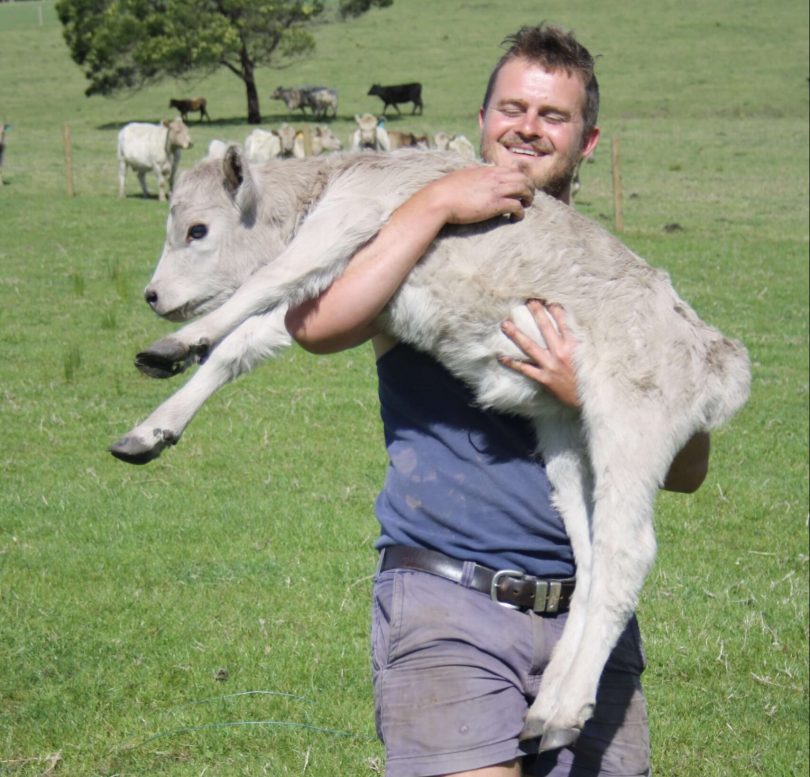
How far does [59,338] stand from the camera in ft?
37.7

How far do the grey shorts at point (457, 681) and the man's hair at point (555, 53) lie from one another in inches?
59.2

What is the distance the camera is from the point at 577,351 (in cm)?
351

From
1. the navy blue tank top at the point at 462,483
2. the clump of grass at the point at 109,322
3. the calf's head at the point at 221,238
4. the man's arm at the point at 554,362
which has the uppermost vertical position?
the calf's head at the point at 221,238

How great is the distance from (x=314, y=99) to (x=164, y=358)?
47.7m

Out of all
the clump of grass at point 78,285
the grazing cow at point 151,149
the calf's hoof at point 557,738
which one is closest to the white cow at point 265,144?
the grazing cow at point 151,149

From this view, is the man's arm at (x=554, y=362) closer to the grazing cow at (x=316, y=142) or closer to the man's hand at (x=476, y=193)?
the man's hand at (x=476, y=193)

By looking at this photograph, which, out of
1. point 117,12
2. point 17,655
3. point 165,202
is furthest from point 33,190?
point 117,12

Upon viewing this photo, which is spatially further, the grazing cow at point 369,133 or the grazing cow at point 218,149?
the grazing cow at point 369,133

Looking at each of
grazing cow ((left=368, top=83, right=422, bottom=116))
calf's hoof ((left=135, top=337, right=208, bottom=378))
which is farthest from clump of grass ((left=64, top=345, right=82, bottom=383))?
grazing cow ((left=368, top=83, right=422, bottom=116))

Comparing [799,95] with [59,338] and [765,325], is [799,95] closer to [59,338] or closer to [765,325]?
[765,325]

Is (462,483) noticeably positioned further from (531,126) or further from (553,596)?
(531,126)

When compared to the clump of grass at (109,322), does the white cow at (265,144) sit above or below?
below

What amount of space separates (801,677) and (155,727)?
323cm

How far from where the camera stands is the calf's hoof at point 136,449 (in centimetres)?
331
